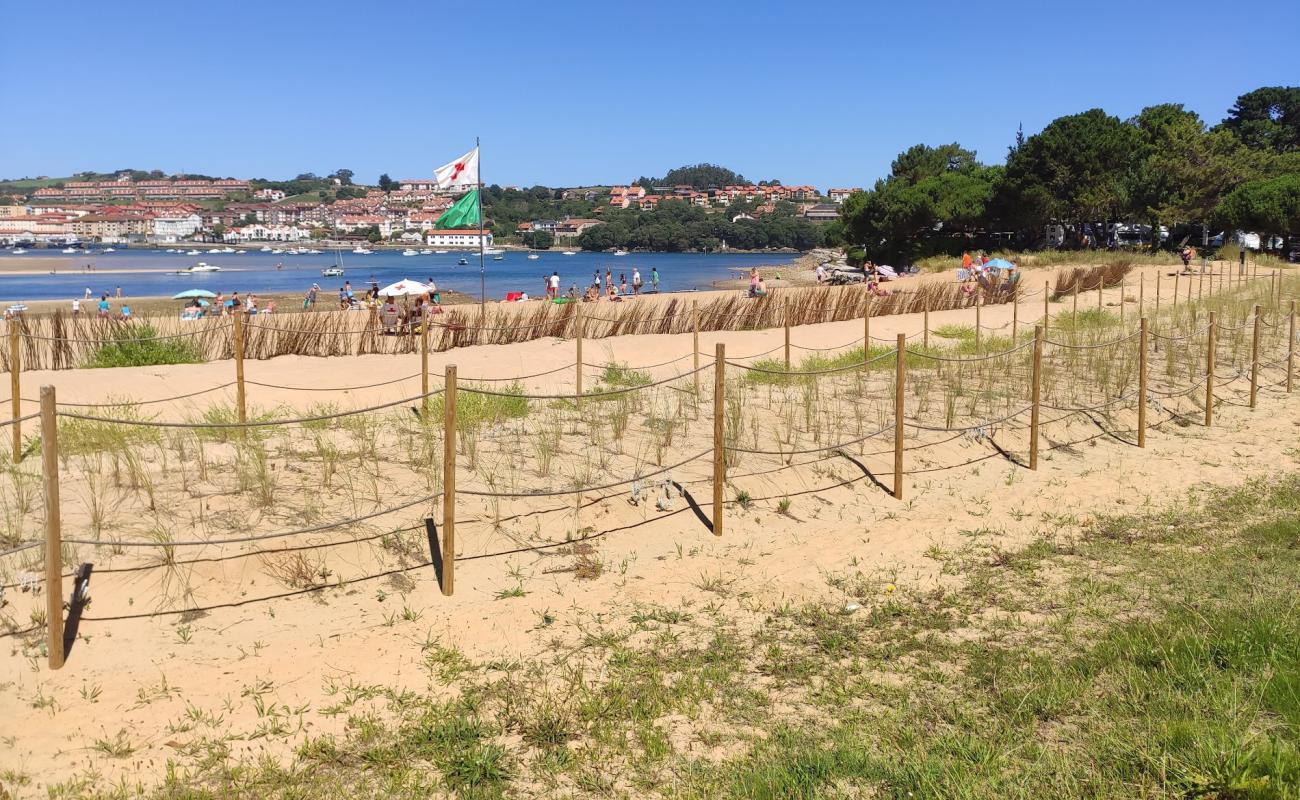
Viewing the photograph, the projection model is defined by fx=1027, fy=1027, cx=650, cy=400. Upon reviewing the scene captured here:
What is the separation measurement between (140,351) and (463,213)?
554 cm

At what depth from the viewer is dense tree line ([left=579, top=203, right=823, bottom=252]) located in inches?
5359

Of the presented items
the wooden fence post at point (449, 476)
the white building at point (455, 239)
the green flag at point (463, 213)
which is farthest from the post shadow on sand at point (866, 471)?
the white building at point (455, 239)

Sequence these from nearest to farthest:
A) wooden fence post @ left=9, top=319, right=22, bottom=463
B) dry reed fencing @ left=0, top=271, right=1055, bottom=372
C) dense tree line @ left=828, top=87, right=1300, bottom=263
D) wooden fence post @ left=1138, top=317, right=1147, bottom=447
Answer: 1. wooden fence post @ left=9, top=319, right=22, bottom=463
2. wooden fence post @ left=1138, top=317, right=1147, bottom=447
3. dry reed fencing @ left=0, top=271, right=1055, bottom=372
4. dense tree line @ left=828, top=87, right=1300, bottom=263

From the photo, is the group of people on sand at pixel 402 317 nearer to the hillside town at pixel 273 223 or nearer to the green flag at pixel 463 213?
the green flag at pixel 463 213

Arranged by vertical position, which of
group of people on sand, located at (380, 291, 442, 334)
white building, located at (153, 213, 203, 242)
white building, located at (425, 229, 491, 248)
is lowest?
group of people on sand, located at (380, 291, 442, 334)

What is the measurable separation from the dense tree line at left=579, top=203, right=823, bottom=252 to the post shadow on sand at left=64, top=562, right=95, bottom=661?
13138 centimetres

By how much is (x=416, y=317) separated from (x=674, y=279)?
49012 millimetres

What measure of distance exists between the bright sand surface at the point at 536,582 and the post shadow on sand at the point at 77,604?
0.18 ft

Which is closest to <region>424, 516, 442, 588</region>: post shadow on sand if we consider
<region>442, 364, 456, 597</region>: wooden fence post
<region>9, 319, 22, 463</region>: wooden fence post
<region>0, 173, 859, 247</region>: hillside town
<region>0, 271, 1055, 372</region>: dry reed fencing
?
<region>442, 364, 456, 597</region>: wooden fence post

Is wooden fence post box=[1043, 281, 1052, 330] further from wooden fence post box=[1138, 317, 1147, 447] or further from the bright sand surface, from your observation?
wooden fence post box=[1138, 317, 1147, 447]

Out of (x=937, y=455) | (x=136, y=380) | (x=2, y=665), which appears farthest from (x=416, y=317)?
(x=2, y=665)

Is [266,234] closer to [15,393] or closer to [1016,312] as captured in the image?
[1016,312]

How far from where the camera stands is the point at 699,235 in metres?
137

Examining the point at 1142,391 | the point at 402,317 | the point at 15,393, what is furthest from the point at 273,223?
the point at 1142,391
